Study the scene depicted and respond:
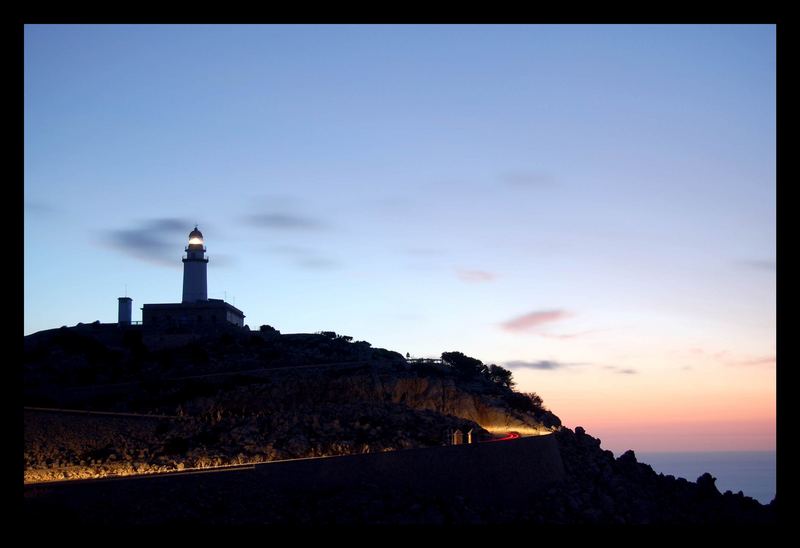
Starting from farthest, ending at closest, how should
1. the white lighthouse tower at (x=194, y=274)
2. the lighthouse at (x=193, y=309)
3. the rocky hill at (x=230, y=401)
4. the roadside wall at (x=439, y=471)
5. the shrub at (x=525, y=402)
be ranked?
the white lighthouse tower at (x=194, y=274) → the lighthouse at (x=193, y=309) → the shrub at (x=525, y=402) → the rocky hill at (x=230, y=401) → the roadside wall at (x=439, y=471)

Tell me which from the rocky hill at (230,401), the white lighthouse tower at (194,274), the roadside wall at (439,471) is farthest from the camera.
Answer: the white lighthouse tower at (194,274)

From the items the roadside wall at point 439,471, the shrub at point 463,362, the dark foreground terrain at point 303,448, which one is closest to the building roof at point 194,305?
the dark foreground terrain at point 303,448

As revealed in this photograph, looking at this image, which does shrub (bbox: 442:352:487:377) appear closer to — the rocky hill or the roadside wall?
the rocky hill

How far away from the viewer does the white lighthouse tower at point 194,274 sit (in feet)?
186

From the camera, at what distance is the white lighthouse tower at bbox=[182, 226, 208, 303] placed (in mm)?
56719

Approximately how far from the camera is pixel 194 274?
56.8 metres

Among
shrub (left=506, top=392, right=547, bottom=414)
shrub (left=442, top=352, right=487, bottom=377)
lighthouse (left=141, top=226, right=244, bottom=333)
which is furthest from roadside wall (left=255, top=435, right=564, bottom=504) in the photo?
lighthouse (left=141, top=226, right=244, bottom=333)

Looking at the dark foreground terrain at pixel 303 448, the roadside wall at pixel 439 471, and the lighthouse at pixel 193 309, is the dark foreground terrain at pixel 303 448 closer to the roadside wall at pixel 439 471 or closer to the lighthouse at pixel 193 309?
the roadside wall at pixel 439 471

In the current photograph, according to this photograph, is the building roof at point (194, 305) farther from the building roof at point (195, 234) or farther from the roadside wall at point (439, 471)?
the roadside wall at point (439, 471)

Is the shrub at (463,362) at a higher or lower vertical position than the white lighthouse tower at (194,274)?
lower

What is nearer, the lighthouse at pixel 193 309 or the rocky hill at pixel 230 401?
the rocky hill at pixel 230 401

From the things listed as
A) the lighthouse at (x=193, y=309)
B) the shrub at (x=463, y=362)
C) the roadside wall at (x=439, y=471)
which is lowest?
the roadside wall at (x=439, y=471)
